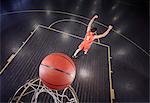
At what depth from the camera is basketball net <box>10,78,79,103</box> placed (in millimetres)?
3008

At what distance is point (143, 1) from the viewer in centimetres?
657

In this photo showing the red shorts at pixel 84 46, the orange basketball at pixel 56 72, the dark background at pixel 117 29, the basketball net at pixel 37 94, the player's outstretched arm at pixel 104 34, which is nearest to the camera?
the orange basketball at pixel 56 72

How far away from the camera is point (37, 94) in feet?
10.1

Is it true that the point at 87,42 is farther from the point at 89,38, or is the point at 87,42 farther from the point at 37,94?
the point at 37,94

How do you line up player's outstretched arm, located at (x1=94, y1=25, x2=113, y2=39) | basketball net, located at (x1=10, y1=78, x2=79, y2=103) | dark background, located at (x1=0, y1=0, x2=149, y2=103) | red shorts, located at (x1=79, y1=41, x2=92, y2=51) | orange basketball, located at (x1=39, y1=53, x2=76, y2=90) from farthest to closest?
player's outstretched arm, located at (x1=94, y1=25, x2=113, y2=39) → red shorts, located at (x1=79, y1=41, x2=92, y2=51) → dark background, located at (x1=0, y1=0, x2=149, y2=103) → basketball net, located at (x1=10, y1=78, x2=79, y2=103) → orange basketball, located at (x1=39, y1=53, x2=76, y2=90)

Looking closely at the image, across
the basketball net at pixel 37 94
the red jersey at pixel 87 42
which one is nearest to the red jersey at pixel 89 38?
the red jersey at pixel 87 42

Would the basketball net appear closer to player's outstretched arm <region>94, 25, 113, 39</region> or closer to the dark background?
the dark background

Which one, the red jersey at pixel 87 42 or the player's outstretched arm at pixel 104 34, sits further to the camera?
the player's outstretched arm at pixel 104 34

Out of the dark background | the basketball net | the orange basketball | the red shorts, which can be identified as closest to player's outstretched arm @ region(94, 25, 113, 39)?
the dark background

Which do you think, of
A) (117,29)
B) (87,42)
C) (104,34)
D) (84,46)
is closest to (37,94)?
Result: (84,46)

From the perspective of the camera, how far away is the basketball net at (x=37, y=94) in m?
3.01

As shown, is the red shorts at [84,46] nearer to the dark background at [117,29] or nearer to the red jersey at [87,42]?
the red jersey at [87,42]

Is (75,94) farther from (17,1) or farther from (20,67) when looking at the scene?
(17,1)

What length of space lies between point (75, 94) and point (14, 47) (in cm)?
148
